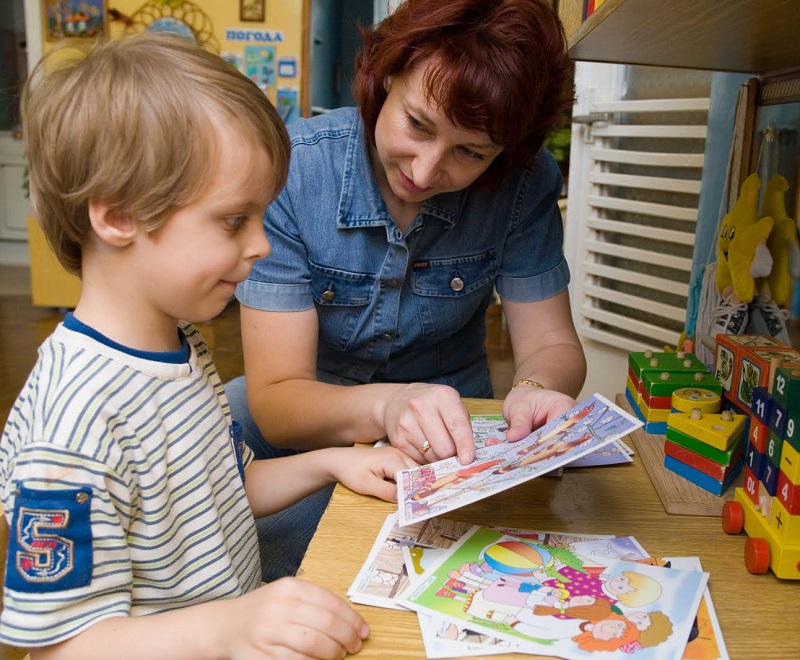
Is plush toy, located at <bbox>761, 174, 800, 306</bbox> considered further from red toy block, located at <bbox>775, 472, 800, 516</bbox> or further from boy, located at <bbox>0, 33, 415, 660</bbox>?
boy, located at <bbox>0, 33, 415, 660</bbox>

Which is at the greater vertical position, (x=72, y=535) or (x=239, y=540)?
(x=72, y=535)

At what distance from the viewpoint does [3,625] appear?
0.60 m

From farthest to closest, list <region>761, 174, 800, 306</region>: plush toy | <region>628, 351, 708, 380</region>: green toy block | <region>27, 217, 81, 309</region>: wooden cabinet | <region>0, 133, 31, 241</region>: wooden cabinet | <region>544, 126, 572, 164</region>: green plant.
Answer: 1. <region>0, 133, 31, 241</region>: wooden cabinet
2. <region>27, 217, 81, 309</region>: wooden cabinet
3. <region>544, 126, 572, 164</region>: green plant
4. <region>761, 174, 800, 306</region>: plush toy
5. <region>628, 351, 708, 380</region>: green toy block

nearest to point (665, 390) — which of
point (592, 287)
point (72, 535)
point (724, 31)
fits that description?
point (724, 31)

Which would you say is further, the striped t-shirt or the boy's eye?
the boy's eye

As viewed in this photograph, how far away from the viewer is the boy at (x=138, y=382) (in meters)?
0.60

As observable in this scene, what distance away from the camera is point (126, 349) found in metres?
0.71

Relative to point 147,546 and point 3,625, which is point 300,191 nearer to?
point 147,546

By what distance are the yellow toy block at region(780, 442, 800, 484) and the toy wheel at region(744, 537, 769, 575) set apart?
0.07 meters

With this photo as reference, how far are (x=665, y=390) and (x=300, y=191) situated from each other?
2.00 ft

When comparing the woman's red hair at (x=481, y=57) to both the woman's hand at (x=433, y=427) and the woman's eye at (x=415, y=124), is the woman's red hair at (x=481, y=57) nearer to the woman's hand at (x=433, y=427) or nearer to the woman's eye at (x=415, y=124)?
the woman's eye at (x=415, y=124)

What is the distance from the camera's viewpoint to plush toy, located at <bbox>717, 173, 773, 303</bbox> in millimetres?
1293

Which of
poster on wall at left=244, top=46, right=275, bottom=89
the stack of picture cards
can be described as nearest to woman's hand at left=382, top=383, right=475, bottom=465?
the stack of picture cards

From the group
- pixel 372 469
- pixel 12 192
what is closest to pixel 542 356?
pixel 372 469
